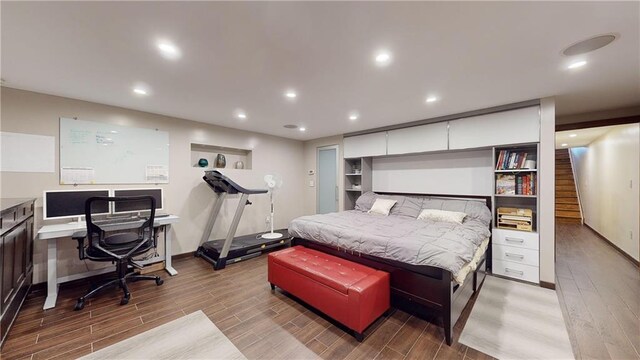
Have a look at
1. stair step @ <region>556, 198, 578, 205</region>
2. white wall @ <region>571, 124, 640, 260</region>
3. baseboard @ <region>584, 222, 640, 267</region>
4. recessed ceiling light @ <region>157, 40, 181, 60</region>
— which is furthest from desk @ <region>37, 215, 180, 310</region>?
stair step @ <region>556, 198, 578, 205</region>

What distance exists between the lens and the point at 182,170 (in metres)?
4.09

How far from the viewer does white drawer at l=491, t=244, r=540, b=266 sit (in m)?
3.08

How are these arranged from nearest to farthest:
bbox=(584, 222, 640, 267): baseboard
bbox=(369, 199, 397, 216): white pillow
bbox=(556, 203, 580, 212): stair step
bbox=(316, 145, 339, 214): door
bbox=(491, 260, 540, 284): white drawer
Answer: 1. bbox=(491, 260, 540, 284): white drawer
2. bbox=(584, 222, 640, 267): baseboard
3. bbox=(369, 199, 397, 216): white pillow
4. bbox=(316, 145, 339, 214): door
5. bbox=(556, 203, 580, 212): stair step

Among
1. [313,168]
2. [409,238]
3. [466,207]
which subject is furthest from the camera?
[313,168]

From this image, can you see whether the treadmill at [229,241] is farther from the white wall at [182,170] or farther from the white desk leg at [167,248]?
the white desk leg at [167,248]

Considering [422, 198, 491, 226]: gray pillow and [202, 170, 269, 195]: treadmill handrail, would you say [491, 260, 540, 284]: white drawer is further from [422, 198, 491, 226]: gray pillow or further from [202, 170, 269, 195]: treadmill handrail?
[202, 170, 269, 195]: treadmill handrail

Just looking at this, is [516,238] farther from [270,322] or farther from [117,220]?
[117,220]

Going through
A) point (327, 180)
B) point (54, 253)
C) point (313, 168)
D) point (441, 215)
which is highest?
point (313, 168)

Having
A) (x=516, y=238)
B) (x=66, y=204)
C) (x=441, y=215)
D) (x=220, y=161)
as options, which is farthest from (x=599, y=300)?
(x=66, y=204)

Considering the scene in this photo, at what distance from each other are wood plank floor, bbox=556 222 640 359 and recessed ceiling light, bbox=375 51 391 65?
2777mm

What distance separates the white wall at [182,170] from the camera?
283cm

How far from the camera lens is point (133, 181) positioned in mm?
3576

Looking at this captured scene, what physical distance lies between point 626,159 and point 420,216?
3756mm

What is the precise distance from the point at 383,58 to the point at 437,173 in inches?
113
